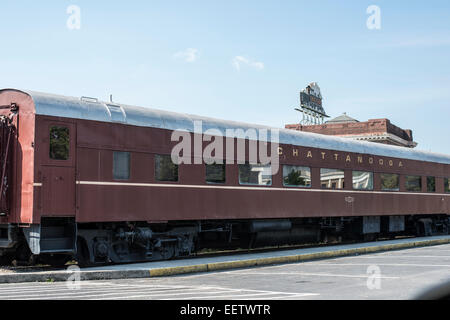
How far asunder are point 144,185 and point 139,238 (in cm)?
129

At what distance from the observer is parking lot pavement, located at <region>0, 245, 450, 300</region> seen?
25.4 feet

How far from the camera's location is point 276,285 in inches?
364

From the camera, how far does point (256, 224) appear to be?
16.6m

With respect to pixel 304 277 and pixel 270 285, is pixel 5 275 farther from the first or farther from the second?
pixel 304 277

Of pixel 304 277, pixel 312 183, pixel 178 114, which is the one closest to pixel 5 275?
pixel 304 277

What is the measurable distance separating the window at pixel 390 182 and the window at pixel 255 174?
23.0 feet

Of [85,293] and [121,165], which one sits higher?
[121,165]

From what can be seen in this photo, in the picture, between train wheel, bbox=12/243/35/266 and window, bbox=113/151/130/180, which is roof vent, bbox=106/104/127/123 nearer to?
window, bbox=113/151/130/180

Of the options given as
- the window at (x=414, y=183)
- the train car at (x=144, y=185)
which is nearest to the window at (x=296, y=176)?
the train car at (x=144, y=185)

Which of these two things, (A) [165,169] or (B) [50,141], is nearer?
(B) [50,141]

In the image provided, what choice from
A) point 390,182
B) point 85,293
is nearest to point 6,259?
point 85,293

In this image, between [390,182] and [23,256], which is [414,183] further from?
[23,256]
